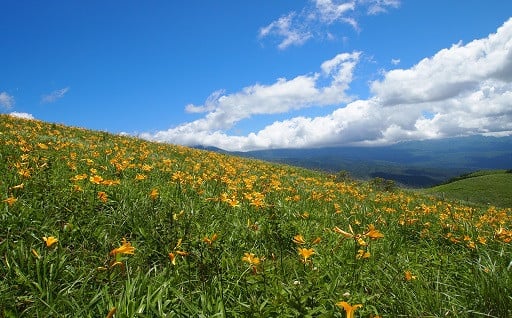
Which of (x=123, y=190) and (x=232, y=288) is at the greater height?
(x=123, y=190)

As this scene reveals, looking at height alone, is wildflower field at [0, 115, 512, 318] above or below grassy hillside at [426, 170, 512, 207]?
above

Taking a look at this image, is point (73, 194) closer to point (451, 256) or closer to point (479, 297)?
point (479, 297)

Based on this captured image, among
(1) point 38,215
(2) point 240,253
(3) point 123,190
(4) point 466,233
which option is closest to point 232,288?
(2) point 240,253

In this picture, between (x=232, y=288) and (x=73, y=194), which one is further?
(x=73, y=194)

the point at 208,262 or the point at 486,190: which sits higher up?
the point at 208,262

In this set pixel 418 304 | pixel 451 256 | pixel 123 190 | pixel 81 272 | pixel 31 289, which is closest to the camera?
pixel 31 289

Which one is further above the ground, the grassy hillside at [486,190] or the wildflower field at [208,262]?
the wildflower field at [208,262]

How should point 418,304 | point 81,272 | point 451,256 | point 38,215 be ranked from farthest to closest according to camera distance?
point 451,256 < point 38,215 < point 81,272 < point 418,304

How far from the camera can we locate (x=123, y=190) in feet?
20.6

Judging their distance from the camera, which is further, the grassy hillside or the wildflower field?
the grassy hillside

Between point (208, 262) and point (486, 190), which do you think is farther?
point (486, 190)

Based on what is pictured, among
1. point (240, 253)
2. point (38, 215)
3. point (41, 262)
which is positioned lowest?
point (240, 253)

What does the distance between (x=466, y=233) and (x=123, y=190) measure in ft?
20.8

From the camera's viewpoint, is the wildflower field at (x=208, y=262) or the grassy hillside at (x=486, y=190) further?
the grassy hillside at (x=486, y=190)
